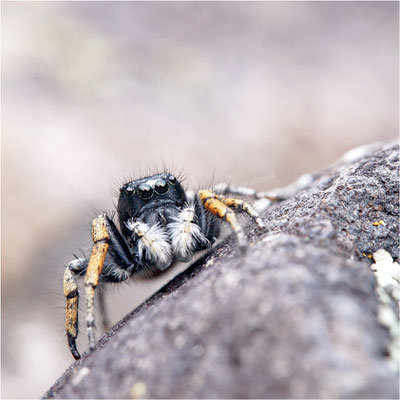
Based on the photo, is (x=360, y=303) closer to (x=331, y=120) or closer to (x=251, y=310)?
(x=251, y=310)

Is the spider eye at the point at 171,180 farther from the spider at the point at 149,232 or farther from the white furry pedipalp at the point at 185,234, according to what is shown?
the white furry pedipalp at the point at 185,234

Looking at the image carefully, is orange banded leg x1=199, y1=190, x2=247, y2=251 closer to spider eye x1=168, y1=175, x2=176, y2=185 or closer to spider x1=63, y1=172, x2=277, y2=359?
spider x1=63, y1=172, x2=277, y2=359

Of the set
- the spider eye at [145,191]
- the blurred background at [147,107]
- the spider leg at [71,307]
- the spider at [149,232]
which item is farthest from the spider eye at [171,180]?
the blurred background at [147,107]

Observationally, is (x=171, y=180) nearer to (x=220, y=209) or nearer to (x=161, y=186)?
(x=161, y=186)

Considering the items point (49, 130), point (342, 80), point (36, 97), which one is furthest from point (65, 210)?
point (342, 80)

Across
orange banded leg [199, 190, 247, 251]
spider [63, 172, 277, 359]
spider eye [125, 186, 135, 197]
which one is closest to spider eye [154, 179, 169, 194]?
spider [63, 172, 277, 359]
